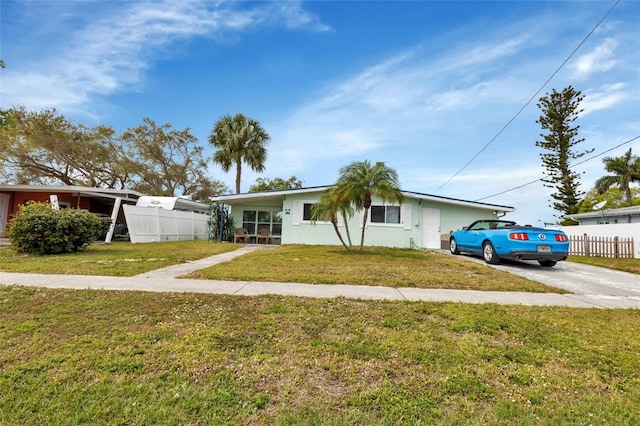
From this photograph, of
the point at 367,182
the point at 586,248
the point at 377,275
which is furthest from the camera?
the point at 586,248

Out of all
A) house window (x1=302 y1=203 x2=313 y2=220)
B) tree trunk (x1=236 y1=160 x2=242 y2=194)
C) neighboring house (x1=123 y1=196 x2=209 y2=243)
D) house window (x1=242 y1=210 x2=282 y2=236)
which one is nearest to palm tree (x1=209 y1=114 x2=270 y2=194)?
tree trunk (x1=236 y1=160 x2=242 y2=194)

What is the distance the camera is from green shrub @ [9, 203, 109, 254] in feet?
33.1

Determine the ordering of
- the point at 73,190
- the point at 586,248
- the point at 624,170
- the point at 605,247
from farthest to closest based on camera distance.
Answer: the point at 624,170
the point at 73,190
the point at 586,248
the point at 605,247

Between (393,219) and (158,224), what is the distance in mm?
12537

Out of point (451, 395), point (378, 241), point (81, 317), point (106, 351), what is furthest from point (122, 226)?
point (451, 395)

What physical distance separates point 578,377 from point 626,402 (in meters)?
0.35

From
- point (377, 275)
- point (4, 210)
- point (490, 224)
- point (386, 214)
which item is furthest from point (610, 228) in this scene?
point (4, 210)

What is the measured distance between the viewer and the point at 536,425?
2.05m

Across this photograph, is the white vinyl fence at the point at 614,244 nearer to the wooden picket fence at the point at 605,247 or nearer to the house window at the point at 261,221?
the wooden picket fence at the point at 605,247

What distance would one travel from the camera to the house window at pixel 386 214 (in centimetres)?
1672

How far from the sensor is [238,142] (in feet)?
81.3

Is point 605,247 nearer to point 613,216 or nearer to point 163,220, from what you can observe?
point 613,216

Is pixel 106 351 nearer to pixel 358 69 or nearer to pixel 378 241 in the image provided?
pixel 358 69

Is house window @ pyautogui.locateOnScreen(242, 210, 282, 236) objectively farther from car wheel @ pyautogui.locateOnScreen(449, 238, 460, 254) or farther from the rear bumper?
the rear bumper
